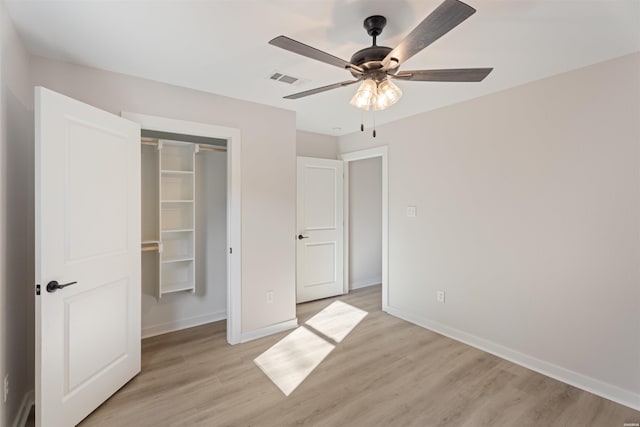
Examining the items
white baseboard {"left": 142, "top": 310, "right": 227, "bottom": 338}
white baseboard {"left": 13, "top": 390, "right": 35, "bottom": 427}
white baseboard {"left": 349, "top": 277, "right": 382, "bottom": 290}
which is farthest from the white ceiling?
white baseboard {"left": 349, "top": 277, "right": 382, "bottom": 290}

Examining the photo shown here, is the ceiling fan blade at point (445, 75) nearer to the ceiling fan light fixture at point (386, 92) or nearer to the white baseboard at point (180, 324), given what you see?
the ceiling fan light fixture at point (386, 92)

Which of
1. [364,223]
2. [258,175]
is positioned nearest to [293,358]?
[258,175]

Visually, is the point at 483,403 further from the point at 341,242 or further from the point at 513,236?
the point at 341,242

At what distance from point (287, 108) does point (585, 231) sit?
114 inches

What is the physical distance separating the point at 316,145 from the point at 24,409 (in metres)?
3.91

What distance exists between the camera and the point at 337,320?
3.63m

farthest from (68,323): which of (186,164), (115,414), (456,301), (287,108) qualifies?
(456,301)

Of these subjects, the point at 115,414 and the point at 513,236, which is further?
the point at 513,236

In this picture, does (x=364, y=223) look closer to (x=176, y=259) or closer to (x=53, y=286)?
(x=176, y=259)

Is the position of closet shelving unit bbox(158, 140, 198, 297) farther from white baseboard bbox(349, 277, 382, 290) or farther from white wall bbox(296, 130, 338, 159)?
white baseboard bbox(349, 277, 382, 290)

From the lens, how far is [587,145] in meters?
2.29

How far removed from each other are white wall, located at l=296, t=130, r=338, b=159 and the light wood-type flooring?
8.65 feet

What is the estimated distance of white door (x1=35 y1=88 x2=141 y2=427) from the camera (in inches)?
68.0

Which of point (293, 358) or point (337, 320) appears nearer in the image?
point (293, 358)
